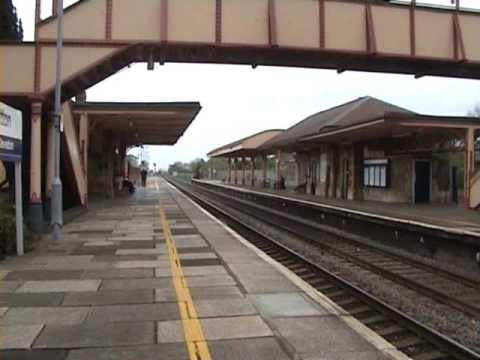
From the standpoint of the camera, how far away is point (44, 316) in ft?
22.5

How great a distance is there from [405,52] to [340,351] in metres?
12.4

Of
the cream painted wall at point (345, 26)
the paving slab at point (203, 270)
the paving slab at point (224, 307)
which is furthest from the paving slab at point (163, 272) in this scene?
the cream painted wall at point (345, 26)

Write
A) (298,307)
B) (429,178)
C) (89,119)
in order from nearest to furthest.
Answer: (298,307) → (89,119) → (429,178)

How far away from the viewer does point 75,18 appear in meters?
15.7

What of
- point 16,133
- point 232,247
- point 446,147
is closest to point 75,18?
point 16,133

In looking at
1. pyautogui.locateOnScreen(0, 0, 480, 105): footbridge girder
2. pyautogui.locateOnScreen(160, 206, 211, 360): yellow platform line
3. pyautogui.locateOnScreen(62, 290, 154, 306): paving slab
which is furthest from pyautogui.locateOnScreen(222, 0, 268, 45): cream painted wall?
pyautogui.locateOnScreen(62, 290, 154, 306): paving slab

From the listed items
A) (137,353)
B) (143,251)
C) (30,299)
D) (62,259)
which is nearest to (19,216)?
(62,259)

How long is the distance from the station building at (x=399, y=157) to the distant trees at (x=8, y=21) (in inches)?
565

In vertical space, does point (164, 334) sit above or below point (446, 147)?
below

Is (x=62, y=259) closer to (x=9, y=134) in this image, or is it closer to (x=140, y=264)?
(x=140, y=264)

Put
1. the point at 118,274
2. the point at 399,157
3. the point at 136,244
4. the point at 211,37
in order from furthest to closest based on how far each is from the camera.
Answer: the point at 399,157, the point at 211,37, the point at 136,244, the point at 118,274

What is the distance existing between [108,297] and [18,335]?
6.43 ft

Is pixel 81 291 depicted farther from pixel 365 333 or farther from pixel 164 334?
pixel 365 333

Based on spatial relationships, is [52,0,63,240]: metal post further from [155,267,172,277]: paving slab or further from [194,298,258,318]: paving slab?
[194,298,258,318]: paving slab
